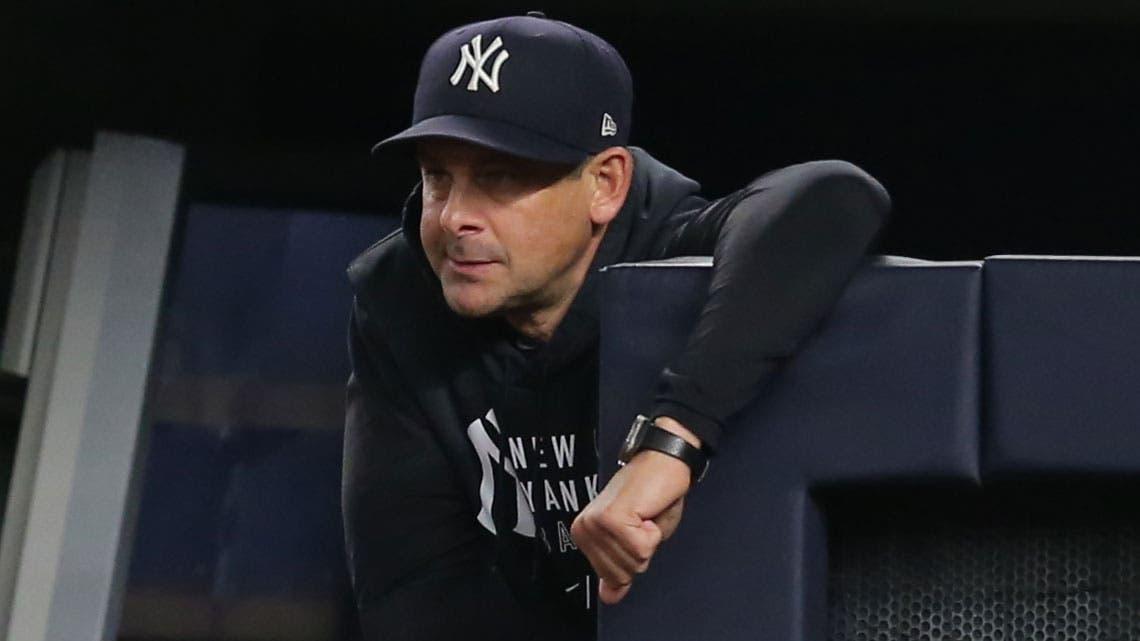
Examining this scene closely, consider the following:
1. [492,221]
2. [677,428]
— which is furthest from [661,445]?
[492,221]

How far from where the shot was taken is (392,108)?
4.75 m

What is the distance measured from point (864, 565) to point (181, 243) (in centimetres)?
390

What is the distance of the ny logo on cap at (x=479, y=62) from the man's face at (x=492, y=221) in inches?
2.1

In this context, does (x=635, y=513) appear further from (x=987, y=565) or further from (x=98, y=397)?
(x=98, y=397)

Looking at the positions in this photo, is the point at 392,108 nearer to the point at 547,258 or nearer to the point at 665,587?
the point at 547,258

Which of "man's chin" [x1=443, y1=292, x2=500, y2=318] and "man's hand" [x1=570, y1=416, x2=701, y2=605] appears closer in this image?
"man's hand" [x1=570, y1=416, x2=701, y2=605]

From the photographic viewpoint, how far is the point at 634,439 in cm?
119

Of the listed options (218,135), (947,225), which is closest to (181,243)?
(218,135)

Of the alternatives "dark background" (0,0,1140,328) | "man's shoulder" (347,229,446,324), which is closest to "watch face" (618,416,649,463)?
"man's shoulder" (347,229,446,324)

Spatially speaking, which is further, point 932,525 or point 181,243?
point 181,243

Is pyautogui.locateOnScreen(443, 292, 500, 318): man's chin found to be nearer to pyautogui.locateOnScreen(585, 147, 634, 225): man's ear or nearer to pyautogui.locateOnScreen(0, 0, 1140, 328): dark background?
pyautogui.locateOnScreen(585, 147, 634, 225): man's ear

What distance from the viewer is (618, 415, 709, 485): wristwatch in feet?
3.86

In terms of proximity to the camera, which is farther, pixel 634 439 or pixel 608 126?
pixel 608 126

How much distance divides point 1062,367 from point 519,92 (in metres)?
0.46
